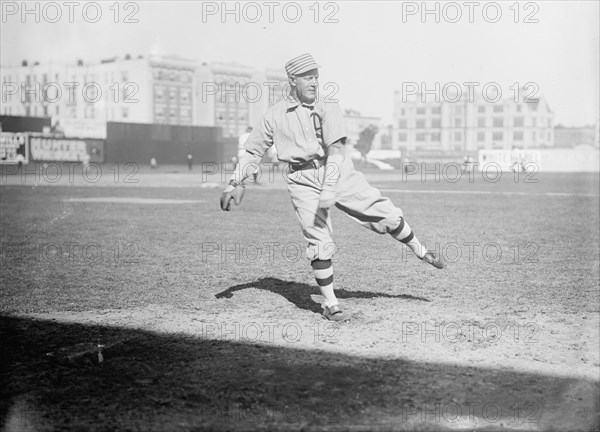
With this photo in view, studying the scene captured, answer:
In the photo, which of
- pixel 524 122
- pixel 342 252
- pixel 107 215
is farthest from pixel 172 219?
pixel 524 122

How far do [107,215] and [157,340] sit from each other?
9.47m

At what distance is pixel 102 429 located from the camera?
8.83ft

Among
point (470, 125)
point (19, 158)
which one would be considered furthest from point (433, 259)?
point (470, 125)

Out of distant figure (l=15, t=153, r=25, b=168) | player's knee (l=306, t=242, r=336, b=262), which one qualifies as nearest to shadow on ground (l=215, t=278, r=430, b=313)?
player's knee (l=306, t=242, r=336, b=262)

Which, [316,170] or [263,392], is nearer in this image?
[263,392]

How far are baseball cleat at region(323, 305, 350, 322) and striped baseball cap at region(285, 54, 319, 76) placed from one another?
161 cm

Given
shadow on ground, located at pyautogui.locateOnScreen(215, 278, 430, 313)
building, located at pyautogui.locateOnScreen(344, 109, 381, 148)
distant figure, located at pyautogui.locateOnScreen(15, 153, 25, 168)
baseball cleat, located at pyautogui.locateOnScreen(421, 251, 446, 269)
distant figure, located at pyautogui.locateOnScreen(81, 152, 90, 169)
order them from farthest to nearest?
building, located at pyautogui.locateOnScreen(344, 109, 381, 148) < distant figure, located at pyautogui.locateOnScreen(81, 152, 90, 169) < distant figure, located at pyautogui.locateOnScreen(15, 153, 25, 168) < shadow on ground, located at pyautogui.locateOnScreen(215, 278, 430, 313) < baseball cleat, located at pyautogui.locateOnScreen(421, 251, 446, 269)

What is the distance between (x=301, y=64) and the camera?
455cm

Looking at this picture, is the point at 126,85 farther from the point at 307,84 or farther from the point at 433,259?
the point at 433,259

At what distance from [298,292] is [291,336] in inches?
63.5

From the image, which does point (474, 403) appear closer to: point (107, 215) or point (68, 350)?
point (68, 350)

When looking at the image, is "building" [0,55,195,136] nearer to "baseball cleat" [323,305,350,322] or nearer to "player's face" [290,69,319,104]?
"player's face" [290,69,319,104]

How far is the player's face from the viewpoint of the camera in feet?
15.0

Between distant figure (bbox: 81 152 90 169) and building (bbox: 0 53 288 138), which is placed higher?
building (bbox: 0 53 288 138)
